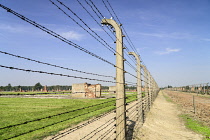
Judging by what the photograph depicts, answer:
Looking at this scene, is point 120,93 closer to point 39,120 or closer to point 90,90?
point 39,120

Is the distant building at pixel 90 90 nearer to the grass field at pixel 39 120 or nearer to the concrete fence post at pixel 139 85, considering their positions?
the grass field at pixel 39 120

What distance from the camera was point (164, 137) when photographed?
568 cm

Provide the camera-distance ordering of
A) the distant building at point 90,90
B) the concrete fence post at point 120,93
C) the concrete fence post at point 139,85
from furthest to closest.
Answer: the distant building at point 90,90, the concrete fence post at point 139,85, the concrete fence post at point 120,93

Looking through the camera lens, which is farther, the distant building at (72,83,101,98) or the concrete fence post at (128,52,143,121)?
the distant building at (72,83,101,98)

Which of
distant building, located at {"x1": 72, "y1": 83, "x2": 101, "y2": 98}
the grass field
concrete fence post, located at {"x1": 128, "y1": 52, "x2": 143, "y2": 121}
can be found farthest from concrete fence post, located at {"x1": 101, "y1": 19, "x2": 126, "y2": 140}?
distant building, located at {"x1": 72, "y1": 83, "x2": 101, "y2": 98}

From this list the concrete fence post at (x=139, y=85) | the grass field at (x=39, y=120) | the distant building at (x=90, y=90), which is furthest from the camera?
the distant building at (x=90, y=90)

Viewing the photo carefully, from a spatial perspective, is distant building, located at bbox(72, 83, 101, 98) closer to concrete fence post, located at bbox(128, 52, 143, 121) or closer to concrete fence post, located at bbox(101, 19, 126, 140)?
concrete fence post, located at bbox(128, 52, 143, 121)

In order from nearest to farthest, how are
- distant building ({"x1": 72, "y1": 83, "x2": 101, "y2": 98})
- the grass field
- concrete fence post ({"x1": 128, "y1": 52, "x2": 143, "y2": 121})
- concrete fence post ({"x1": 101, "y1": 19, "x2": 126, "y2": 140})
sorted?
the grass field < concrete fence post ({"x1": 101, "y1": 19, "x2": 126, "y2": 140}) < concrete fence post ({"x1": 128, "y1": 52, "x2": 143, "y2": 121}) < distant building ({"x1": 72, "y1": 83, "x2": 101, "y2": 98})

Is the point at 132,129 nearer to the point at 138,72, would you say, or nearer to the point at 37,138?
the point at 138,72

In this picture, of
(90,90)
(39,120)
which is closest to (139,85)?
(39,120)

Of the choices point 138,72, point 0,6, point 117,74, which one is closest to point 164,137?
point 138,72

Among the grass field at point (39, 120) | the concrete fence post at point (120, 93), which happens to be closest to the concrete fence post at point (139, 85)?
the grass field at point (39, 120)

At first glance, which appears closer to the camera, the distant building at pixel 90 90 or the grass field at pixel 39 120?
the grass field at pixel 39 120

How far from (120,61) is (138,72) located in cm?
406
